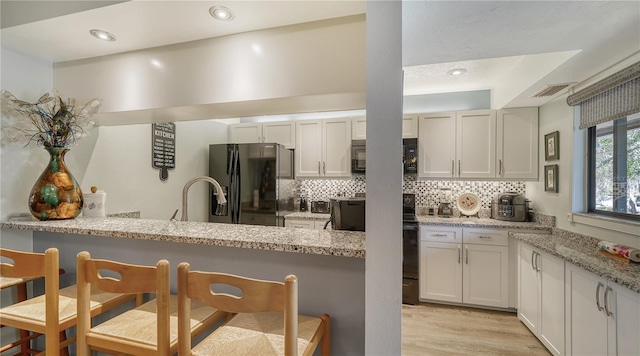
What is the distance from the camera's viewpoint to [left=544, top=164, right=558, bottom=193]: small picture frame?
2.66m

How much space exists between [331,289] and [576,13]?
1.95 meters

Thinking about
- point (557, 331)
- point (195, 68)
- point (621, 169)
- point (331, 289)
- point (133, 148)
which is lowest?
point (557, 331)

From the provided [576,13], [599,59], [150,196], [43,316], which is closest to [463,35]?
[576,13]

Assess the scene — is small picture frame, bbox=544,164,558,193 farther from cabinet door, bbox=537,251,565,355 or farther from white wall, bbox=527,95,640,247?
cabinet door, bbox=537,251,565,355

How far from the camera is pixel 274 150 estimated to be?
3.19 metres

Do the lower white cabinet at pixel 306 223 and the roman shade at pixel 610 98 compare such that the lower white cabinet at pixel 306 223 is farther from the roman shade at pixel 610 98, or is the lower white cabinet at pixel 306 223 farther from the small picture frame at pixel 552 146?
the roman shade at pixel 610 98

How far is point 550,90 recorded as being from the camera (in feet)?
8.02

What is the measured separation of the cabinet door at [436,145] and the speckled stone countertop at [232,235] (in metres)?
2.24

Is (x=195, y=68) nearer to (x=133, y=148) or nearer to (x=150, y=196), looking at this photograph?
(x=133, y=148)

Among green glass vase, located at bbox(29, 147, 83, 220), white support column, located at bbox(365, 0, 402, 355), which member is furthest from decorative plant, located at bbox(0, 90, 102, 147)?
white support column, located at bbox(365, 0, 402, 355)

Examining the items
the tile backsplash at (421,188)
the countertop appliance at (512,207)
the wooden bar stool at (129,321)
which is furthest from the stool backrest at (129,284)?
the countertop appliance at (512,207)

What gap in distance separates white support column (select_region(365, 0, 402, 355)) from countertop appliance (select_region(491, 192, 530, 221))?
2696 mm

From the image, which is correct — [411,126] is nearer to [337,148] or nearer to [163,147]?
[337,148]

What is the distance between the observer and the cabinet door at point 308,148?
356cm
